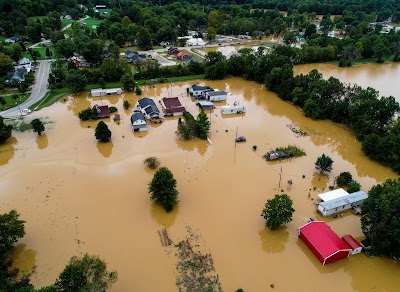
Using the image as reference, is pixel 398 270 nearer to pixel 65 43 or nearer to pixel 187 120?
pixel 187 120

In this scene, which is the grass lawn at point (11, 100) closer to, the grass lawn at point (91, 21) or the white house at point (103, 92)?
the white house at point (103, 92)

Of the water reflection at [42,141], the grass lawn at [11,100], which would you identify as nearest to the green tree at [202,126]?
the water reflection at [42,141]

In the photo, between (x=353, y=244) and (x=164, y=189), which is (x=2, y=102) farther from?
(x=353, y=244)

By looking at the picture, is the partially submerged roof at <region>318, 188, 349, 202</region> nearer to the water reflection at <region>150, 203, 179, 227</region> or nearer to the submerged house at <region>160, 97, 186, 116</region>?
the water reflection at <region>150, 203, 179, 227</region>

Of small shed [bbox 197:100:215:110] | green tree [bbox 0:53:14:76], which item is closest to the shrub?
small shed [bbox 197:100:215:110]

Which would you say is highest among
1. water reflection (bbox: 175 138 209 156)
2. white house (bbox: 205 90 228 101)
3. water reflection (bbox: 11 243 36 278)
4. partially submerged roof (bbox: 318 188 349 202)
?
white house (bbox: 205 90 228 101)
